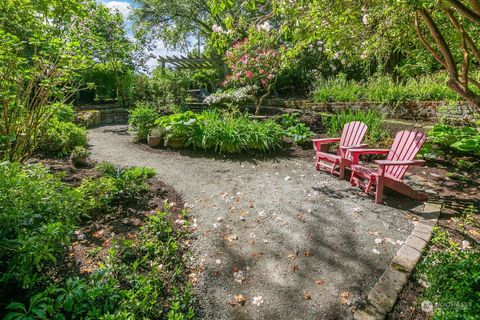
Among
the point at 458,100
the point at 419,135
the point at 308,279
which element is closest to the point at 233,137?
the point at 419,135

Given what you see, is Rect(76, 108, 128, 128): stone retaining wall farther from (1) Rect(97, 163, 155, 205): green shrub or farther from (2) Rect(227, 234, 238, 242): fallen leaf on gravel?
(2) Rect(227, 234, 238, 242): fallen leaf on gravel

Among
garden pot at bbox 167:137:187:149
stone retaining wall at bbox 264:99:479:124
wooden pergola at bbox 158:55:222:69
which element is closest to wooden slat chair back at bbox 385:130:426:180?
stone retaining wall at bbox 264:99:479:124

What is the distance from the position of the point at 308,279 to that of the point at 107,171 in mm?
2900

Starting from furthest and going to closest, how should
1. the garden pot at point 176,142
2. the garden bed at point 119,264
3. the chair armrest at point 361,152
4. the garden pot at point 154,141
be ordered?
1. the garden pot at point 154,141
2. the garden pot at point 176,142
3. the chair armrest at point 361,152
4. the garden bed at point 119,264

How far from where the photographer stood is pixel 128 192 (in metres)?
3.11

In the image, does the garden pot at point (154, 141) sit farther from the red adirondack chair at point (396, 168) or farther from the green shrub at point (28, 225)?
the red adirondack chair at point (396, 168)

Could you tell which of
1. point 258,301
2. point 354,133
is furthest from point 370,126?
point 258,301

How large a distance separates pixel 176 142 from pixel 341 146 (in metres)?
3.35

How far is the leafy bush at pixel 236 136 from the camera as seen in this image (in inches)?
203

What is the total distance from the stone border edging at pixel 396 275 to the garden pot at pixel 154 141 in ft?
15.8

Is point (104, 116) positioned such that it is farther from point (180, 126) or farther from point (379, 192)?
point (379, 192)

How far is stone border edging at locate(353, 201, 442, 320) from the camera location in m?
1.71

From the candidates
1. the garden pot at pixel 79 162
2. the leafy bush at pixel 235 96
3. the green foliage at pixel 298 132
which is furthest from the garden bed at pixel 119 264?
the leafy bush at pixel 235 96

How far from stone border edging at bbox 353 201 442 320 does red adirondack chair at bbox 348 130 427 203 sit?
0.50 metres
